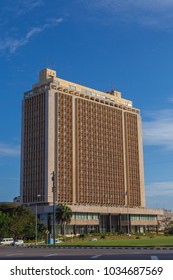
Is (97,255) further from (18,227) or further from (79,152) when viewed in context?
(79,152)

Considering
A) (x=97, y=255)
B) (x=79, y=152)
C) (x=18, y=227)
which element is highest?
(x=79, y=152)

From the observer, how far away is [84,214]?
12575 centimetres

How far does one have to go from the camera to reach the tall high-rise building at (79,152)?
128m

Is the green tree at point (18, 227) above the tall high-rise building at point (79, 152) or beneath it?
beneath

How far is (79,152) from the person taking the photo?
442 feet

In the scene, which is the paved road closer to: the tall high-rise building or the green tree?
the green tree

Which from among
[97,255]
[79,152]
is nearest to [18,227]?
[79,152]

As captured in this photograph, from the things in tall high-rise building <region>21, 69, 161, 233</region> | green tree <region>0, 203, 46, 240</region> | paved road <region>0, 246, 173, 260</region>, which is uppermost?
tall high-rise building <region>21, 69, 161, 233</region>

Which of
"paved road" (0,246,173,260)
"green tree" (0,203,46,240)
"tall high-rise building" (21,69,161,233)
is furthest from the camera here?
"tall high-rise building" (21,69,161,233)

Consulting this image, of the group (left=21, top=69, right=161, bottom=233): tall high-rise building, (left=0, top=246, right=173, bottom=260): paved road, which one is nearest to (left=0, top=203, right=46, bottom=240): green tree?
(left=21, top=69, right=161, bottom=233): tall high-rise building

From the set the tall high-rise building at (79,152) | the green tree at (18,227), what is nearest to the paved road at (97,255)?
the green tree at (18,227)

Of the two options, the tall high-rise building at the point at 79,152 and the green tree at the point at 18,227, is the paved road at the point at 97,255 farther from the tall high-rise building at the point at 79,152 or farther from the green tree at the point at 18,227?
the tall high-rise building at the point at 79,152

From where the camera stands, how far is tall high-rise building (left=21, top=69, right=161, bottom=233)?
127812mm
